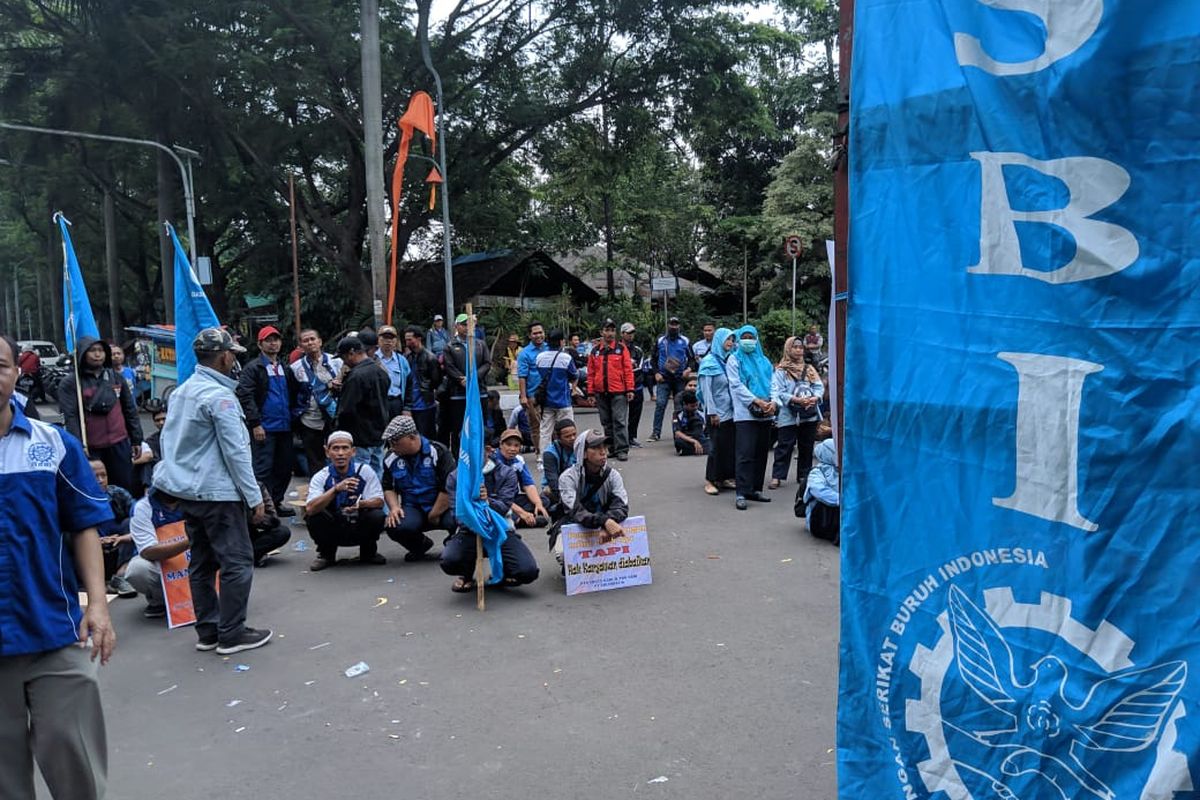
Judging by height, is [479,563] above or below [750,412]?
below

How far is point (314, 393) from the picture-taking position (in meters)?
8.61

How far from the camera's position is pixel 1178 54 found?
75.0 inches

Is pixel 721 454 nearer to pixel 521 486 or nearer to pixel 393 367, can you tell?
pixel 521 486

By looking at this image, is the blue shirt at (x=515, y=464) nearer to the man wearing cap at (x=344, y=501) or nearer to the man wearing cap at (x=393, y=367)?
the man wearing cap at (x=344, y=501)

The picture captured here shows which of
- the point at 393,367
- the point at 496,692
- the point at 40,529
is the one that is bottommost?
the point at 496,692

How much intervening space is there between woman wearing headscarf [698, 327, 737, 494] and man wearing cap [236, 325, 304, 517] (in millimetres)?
4131

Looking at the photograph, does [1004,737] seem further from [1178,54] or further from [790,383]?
[790,383]

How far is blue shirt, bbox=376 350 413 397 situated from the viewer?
9.51 meters

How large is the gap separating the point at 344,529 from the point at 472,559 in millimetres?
1364

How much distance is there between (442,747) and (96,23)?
18403mm

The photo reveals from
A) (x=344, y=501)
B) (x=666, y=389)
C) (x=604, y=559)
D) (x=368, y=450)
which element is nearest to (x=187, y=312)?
(x=344, y=501)

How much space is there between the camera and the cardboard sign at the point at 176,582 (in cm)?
577

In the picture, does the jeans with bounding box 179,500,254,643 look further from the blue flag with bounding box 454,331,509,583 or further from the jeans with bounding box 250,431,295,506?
the jeans with bounding box 250,431,295,506

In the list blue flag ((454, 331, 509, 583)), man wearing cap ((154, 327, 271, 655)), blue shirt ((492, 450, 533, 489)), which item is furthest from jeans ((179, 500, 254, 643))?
blue shirt ((492, 450, 533, 489))
